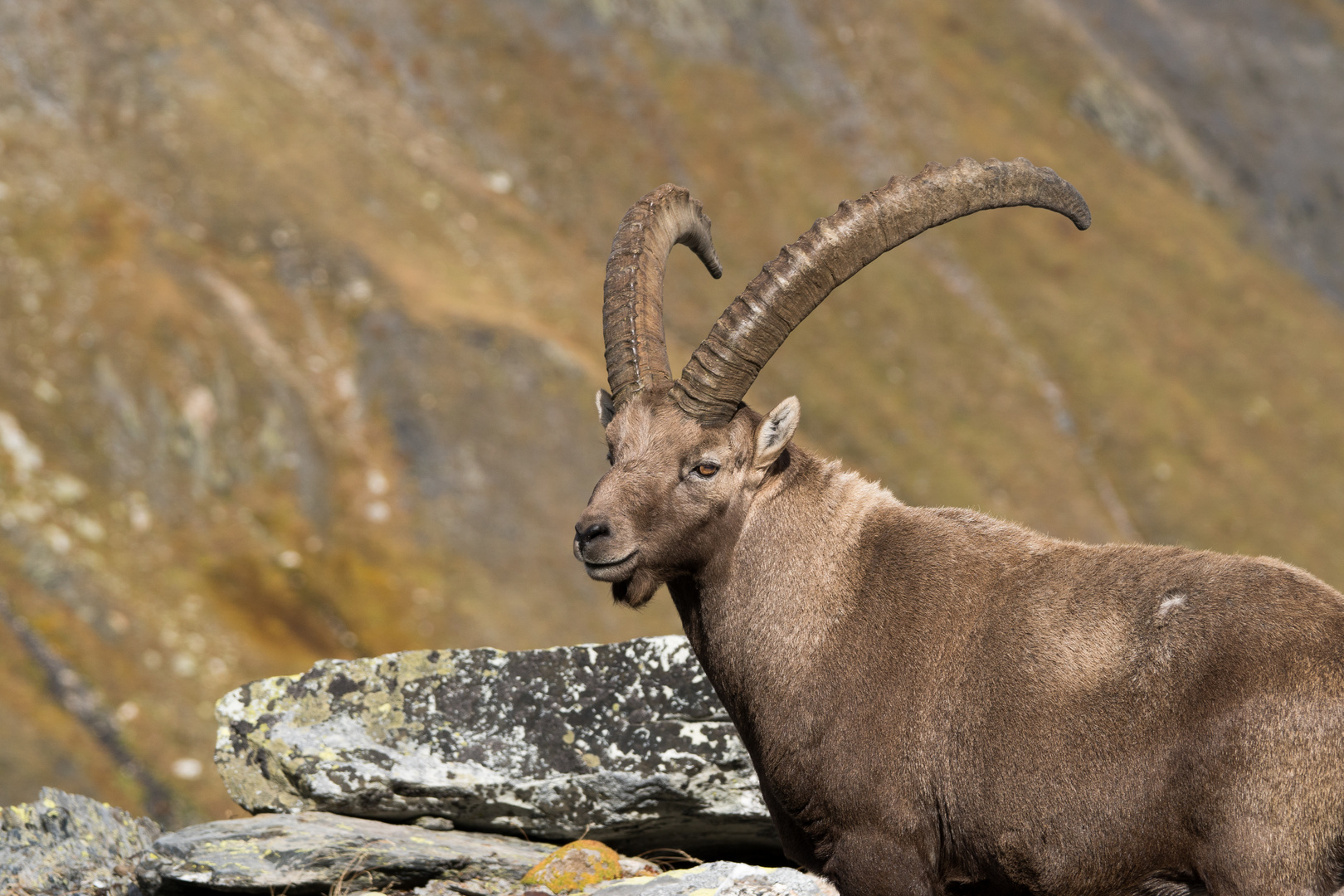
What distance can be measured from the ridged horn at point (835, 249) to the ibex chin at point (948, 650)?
2 centimetres

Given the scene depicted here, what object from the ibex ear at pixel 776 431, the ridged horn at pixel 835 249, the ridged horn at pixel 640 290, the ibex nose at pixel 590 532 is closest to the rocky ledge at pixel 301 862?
the ibex nose at pixel 590 532

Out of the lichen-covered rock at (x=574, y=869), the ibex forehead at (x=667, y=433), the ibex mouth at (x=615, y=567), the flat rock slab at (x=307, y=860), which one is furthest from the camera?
the lichen-covered rock at (x=574, y=869)

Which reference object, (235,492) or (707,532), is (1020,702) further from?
(235,492)

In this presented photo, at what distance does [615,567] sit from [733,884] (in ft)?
8.86

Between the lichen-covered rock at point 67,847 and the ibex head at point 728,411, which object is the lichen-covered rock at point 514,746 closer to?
the lichen-covered rock at point 67,847

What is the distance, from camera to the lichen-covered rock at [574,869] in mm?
10891

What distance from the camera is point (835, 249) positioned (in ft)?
31.5

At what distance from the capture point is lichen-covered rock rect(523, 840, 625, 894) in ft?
35.7

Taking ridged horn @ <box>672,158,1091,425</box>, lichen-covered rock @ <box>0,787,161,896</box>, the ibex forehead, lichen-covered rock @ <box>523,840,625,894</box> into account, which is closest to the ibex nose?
the ibex forehead

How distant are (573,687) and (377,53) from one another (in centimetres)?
7742

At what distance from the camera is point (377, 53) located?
8138 centimetres

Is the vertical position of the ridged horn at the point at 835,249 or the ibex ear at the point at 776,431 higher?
the ridged horn at the point at 835,249

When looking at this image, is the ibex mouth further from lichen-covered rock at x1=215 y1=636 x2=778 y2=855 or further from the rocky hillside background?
the rocky hillside background

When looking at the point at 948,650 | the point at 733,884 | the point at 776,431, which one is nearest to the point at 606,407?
the point at 776,431
